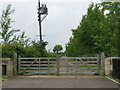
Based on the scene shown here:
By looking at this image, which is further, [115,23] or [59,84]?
[115,23]

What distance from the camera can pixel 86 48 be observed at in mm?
31656

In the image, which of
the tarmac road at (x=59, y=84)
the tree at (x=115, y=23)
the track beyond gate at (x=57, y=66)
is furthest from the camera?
the track beyond gate at (x=57, y=66)

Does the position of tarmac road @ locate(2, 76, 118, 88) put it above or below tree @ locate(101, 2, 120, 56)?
below

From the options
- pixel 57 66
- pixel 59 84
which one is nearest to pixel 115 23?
pixel 59 84

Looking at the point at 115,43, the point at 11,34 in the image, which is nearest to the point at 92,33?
the point at 11,34

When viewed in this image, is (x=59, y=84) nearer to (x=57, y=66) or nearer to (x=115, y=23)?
(x=115, y=23)

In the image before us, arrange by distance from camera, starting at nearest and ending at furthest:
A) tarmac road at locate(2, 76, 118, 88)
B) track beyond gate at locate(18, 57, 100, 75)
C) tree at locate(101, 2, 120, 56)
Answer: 1. tarmac road at locate(2, 76, 118, 88)
2. tree at locate(101, 2, 120, 56)
3. track beyond gate at locate(18, 57, 100, 75)

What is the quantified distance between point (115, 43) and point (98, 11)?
17254 mm

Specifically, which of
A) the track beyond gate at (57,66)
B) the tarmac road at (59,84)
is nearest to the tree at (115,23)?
the tarmac road at (59,84)

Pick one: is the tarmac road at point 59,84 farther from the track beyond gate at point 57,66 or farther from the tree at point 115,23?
the track beyond gate at point 57,66

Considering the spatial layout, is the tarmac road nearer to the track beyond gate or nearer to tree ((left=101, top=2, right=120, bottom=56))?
tree ((left=101, top=2, right=120, bottom=56))

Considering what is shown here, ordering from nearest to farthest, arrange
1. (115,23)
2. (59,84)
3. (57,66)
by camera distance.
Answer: (59,84), (115,23), (57,66)

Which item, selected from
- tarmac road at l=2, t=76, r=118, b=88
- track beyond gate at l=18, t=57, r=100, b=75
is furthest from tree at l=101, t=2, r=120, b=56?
track beyond gate at l=18, t=57, r=100, b=75

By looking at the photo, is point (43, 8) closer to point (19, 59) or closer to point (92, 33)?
point (92, 33)
